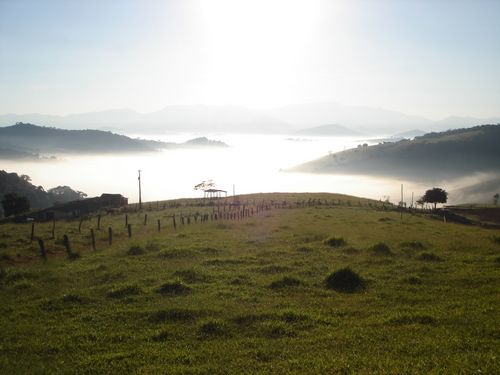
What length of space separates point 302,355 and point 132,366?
504cm

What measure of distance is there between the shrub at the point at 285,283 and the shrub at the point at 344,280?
4.99ft

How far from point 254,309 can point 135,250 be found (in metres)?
15.2

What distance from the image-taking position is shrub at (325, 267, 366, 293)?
68.0 feet

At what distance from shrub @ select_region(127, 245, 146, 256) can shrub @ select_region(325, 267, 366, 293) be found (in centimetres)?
1452

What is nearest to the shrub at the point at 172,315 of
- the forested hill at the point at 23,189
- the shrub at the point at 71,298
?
the shrub at the point at 71,298

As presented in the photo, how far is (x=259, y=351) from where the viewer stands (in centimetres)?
1345

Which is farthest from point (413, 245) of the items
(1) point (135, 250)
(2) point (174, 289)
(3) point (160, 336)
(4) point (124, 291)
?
(3) point (160, 336)

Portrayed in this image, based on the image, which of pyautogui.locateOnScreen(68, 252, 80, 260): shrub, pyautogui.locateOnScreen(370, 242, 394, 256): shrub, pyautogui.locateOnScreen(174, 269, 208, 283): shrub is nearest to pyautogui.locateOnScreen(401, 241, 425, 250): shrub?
pyautogui.locateOnScreen(370, 242, 394, 256): shrub

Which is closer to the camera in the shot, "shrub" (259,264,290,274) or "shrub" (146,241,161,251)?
"shrub" (259,264,290,274)

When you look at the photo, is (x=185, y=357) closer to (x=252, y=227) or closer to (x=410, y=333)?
(x=410, y=333)

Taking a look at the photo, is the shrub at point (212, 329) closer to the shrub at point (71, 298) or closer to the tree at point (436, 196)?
the shrub at point (71, 298)

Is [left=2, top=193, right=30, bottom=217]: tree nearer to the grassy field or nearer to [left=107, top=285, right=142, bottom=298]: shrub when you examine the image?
the grassy field

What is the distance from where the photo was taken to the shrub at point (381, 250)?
93.2 feet

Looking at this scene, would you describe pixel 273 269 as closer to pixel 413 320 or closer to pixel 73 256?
pixel 413 320
